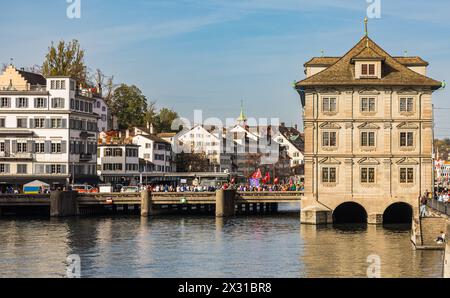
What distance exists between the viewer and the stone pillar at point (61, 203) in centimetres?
10112

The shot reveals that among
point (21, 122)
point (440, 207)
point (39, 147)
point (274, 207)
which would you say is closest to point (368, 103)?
point (440, 207)

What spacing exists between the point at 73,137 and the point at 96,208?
14238mm

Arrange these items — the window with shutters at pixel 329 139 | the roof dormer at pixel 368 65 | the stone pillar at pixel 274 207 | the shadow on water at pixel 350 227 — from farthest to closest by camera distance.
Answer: the stone pillar at pixel 274 207 < the window with shutters at pixel 329 139 < the roof dormer at pixel 368 65 < the shadow on water at pixel 350 227

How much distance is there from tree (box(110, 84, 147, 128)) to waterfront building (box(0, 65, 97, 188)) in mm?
47289

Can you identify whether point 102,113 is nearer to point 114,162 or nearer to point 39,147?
point 114,162

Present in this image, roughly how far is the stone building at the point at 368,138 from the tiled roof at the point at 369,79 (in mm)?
90

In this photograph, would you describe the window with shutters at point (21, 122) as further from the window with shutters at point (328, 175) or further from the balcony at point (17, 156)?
the window with shutters at point (328, 175)

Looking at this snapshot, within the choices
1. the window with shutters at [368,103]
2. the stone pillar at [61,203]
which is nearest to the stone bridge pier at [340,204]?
the window with shutters at [368,103]

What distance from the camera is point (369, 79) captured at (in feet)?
287

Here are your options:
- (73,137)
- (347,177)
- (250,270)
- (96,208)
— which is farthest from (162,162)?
→ (250,270)

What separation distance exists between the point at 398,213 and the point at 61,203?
113 ft

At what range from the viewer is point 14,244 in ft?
230

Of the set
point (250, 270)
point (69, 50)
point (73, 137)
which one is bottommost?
point (250, 270)
